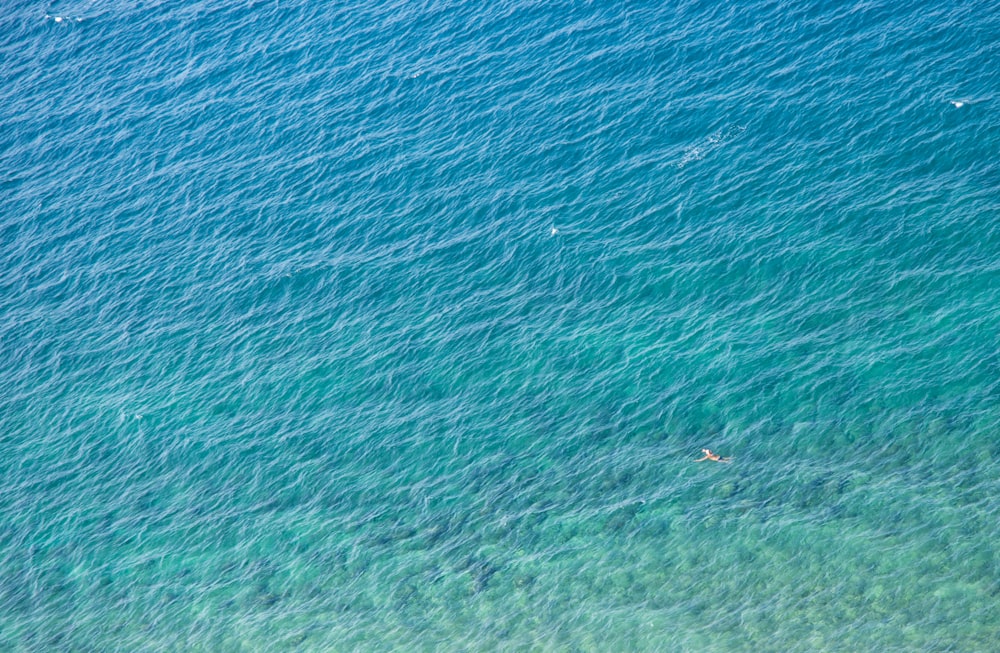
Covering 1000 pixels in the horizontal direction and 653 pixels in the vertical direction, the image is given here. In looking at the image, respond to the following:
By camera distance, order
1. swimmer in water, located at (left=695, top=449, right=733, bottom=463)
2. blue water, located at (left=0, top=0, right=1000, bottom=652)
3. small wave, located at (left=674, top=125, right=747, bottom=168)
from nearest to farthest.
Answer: blue water, located at (left=0, top=0, right=1000, bottom=652) < swimmer in water, located at (left=695, top=449, right=733, bottom=463) < small wave, located at (left=674, top=125, right=747, bottom=168)

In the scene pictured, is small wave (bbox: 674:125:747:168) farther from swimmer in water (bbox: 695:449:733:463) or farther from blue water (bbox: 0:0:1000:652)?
swimmer in water (bbox: 695:449:733:463)

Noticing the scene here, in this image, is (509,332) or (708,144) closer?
(509,332)

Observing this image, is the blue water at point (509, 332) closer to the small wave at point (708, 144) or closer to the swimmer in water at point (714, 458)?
the small wave at point (708, 144)

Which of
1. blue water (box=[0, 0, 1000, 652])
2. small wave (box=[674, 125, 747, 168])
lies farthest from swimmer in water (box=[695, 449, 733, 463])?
small wave (box=[674, 125, 747, 168])

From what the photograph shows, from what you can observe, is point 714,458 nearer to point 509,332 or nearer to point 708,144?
point 509,332

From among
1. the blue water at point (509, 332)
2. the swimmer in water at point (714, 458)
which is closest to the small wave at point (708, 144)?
the blue water at point (509, 332)

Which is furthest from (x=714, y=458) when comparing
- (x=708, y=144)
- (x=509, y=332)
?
(x=708, y=144)

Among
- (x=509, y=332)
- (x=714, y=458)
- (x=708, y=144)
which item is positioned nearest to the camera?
(x=714, y=458)

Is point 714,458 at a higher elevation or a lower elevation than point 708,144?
lower

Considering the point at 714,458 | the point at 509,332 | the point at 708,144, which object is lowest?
the point at 714,458
